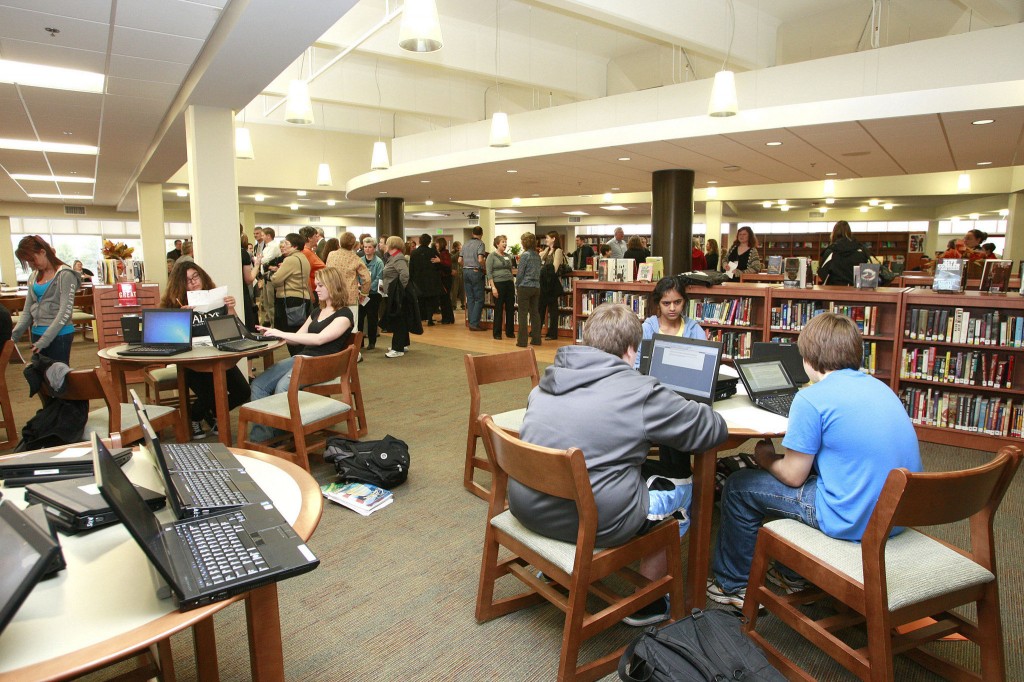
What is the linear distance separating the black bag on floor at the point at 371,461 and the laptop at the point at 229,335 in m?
1.01

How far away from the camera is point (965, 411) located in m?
4.48

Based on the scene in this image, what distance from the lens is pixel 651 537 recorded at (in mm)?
2059

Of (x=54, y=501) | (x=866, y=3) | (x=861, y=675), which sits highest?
(x=866, y=3)

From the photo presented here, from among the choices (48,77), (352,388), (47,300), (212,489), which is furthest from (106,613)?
(48,77)

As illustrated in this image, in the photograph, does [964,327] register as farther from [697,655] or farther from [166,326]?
[166,326]

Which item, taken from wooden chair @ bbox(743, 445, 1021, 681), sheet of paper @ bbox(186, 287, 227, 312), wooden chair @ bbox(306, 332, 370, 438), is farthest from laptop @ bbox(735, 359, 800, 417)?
sheet of paper @ bbox(186, 287, 227, 312)

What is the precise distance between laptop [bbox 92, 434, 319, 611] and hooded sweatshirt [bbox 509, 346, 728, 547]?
2.96 feet

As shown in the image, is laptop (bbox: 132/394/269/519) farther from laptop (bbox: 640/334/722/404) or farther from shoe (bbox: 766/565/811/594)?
shoe (bbox: 766/565/811/594)

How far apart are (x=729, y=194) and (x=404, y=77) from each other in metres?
7.40

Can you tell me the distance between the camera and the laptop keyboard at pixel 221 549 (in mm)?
1154

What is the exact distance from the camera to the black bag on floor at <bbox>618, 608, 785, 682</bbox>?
166 cm

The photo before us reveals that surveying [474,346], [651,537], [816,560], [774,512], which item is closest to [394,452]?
[651,537]

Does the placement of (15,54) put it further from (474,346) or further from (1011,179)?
(1011,179)

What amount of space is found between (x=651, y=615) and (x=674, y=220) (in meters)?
6.86
